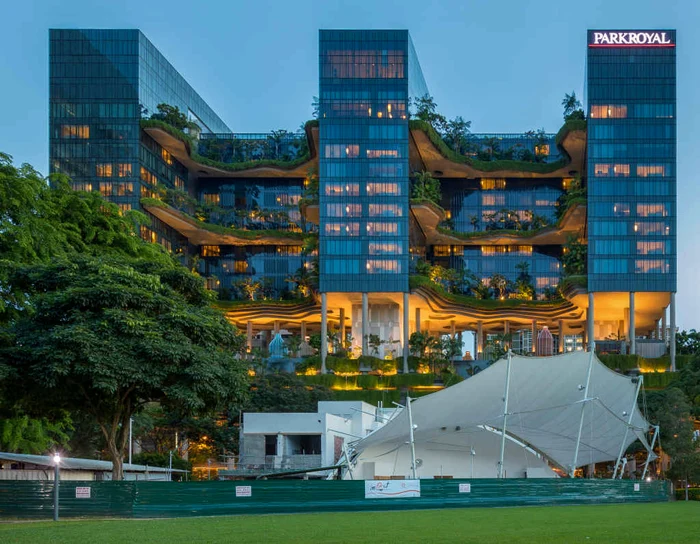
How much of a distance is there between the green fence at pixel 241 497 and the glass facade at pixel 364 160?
9129 centimetres

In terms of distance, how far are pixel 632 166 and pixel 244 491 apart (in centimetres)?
10430

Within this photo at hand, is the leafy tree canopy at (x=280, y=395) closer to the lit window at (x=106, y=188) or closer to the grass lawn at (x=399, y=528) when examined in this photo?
the lit window at (x=106, y=188)

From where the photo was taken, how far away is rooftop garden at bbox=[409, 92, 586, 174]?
141m

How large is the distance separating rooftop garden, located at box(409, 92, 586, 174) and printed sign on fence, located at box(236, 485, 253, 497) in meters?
103

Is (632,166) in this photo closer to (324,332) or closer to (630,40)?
(630,40)

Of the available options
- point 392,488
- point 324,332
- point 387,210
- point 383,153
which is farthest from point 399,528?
point 383,153

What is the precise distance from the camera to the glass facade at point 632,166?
12988cm

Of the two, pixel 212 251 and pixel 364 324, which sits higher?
pixel 212 251

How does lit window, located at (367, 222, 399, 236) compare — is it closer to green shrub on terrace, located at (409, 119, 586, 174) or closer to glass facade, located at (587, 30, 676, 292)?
green shrub on terrace, located at (409, 119, 586, 174)

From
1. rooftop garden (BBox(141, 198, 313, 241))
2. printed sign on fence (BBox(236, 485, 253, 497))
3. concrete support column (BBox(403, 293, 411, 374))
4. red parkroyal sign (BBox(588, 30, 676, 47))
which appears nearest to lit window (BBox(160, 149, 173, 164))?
rooftop garden (BBox(141, 198, 313, 241))

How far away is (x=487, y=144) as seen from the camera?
16788 centimetres

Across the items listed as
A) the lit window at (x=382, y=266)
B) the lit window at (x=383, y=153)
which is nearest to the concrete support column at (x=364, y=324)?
the lit window at (x=382, y=266)

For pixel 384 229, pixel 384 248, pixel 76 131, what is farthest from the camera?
pixel 76 131

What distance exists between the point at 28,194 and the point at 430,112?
113 m
